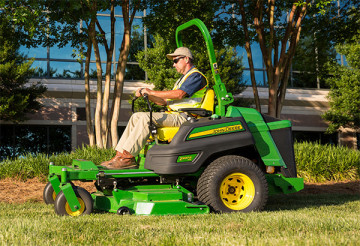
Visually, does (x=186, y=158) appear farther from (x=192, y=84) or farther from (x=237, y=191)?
(x=192, y=84)

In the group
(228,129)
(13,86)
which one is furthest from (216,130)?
(13,86)

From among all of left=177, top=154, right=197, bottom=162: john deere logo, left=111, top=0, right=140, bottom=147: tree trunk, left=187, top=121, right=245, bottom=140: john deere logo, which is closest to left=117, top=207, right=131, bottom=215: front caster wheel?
left=177, top=154, right=197, bottom=162: john deere logo

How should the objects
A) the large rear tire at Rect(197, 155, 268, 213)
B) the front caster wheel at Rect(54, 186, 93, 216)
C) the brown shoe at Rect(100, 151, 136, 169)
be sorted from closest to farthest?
the front caster wheel at Rect(54, 186, 93, 216), the large rear tire at Rect(197, 155, 268, 213), the brown shoe at Rect(100, 151, 136, 169)

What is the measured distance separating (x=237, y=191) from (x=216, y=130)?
30.5 inches

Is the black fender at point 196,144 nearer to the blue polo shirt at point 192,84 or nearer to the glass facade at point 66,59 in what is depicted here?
the blue polo shirt at point 192,84

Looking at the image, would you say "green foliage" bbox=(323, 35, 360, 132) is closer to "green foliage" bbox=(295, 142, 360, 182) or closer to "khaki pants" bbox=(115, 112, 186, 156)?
"green foliage" bbox=(295, 142, 360, 182)

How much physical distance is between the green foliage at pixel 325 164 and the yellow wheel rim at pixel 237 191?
17.9 feet

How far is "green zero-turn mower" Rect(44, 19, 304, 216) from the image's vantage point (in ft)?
16.0

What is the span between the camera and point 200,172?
5379mm

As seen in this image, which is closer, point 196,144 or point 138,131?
point 196,144

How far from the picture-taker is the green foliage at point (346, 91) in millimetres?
21219

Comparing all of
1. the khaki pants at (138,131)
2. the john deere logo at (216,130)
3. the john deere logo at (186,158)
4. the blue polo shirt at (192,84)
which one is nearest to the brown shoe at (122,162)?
the khaki pants at (138,131)

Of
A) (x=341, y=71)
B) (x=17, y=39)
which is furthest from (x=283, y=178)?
(x=341, y=71)

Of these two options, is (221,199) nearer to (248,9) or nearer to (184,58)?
(184,58)
